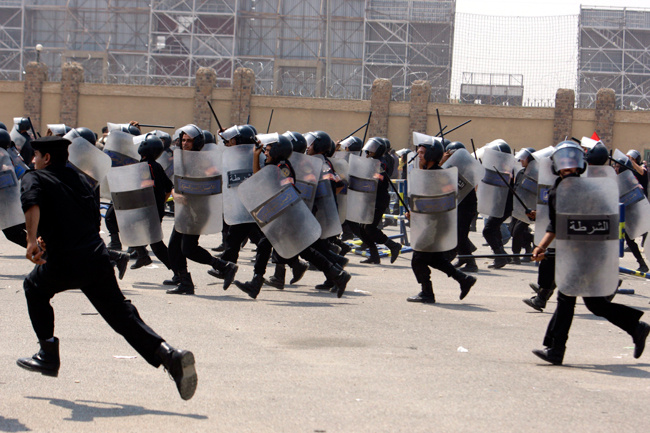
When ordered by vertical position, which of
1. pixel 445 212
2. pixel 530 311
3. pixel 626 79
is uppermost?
pixel 626 79

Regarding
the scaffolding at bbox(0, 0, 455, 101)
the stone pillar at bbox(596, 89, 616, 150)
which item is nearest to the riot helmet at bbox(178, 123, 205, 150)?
the stone pillar at bbox(596, 89, 616, 150)

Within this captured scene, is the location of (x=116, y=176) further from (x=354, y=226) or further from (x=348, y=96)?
(x=348, y=96)

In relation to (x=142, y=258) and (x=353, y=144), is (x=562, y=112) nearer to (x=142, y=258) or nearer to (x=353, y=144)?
(x=353, y=144)

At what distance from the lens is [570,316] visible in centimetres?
672

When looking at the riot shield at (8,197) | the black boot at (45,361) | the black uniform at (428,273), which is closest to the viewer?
the black boot at (45,361)

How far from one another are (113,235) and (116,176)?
3.19 meters

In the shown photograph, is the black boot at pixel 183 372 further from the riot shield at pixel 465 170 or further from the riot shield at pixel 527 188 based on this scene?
the riot shield at pixel 527 188

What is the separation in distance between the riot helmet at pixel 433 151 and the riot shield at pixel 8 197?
4240 mm

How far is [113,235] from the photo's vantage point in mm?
12977

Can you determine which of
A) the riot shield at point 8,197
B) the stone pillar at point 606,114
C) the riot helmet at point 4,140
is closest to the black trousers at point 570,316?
the riot shield at point 8,197

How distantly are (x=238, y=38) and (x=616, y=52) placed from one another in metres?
19.4

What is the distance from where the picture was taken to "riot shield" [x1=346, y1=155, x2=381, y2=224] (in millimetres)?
13031

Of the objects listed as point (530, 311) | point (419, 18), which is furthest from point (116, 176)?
point (419, 18)

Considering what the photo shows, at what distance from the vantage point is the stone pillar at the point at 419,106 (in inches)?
1448
